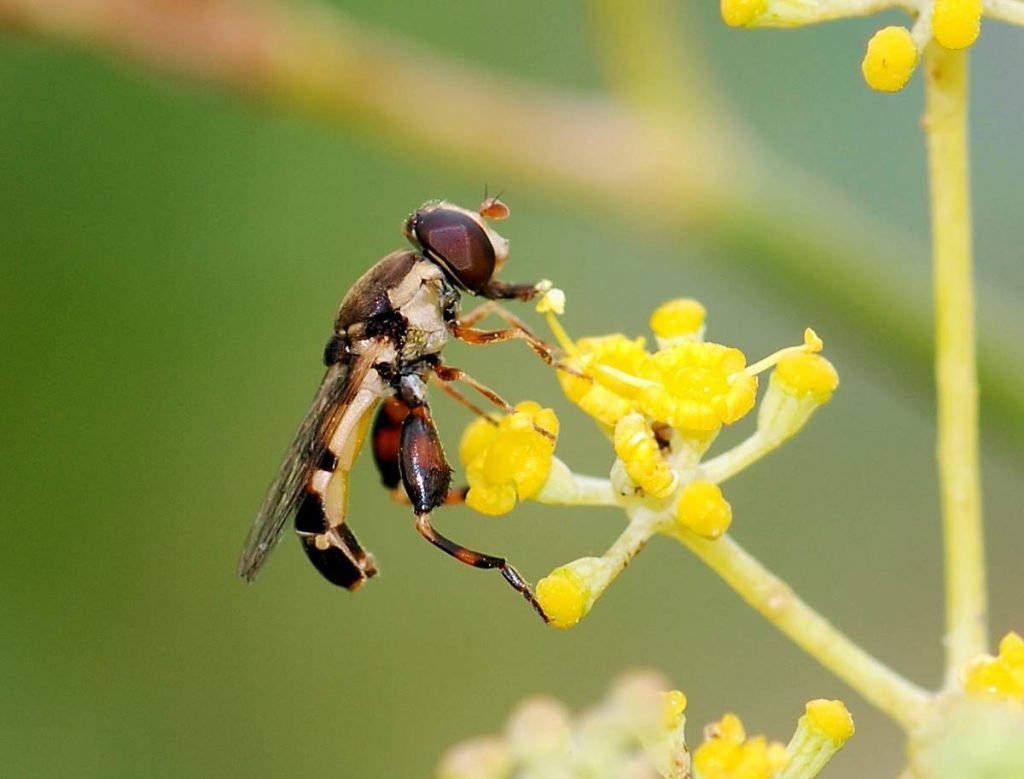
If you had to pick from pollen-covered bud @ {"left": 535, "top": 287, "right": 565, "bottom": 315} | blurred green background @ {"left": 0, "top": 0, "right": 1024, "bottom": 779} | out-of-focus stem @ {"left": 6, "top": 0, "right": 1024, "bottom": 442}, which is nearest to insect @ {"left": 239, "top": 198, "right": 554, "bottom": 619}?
pollen-covered bud @ {"left": 535, "top": 287, "right": 565, "bottom": 315}

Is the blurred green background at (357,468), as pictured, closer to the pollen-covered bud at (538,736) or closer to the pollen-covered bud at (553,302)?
the pollen-covered bud at (553,302)

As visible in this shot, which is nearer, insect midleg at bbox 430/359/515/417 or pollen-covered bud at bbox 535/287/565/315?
pollen-covered bud at bbox 535/287/565/315

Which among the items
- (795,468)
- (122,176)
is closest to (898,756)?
(795,468)

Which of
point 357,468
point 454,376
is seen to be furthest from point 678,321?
point 357,468

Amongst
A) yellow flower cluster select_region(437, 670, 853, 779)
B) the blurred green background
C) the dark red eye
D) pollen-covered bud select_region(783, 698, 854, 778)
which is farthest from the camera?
the blurred green background

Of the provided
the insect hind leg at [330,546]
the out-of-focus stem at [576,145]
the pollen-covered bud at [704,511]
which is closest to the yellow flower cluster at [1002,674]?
the pollen-covered bud at [704,511]

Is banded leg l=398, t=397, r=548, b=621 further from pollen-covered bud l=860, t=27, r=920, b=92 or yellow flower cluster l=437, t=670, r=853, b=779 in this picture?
pollen-covered bud l=860, t=27, r=920, b=92

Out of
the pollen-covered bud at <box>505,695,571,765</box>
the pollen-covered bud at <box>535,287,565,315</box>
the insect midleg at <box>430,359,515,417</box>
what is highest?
the insect midleg at <box>430,359,515,417</box>
